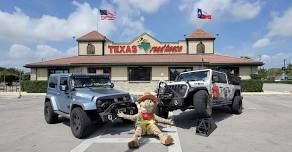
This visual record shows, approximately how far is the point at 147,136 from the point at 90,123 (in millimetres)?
1618

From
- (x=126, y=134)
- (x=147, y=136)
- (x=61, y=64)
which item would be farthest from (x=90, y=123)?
(x=61, y=64)

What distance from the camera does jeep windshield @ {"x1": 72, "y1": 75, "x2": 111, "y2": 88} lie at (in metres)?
9.01

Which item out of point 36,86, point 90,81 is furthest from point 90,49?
point 90,81

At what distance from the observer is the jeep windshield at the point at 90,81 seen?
9.01m

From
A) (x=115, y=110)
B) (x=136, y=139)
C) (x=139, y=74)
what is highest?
(x=139, y=74)

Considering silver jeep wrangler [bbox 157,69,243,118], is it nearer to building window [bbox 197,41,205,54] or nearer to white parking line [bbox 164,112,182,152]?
white parking line [bbox 164,112,182,152]

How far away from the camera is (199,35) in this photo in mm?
34219

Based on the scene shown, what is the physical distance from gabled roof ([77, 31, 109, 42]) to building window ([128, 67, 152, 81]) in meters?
7.94

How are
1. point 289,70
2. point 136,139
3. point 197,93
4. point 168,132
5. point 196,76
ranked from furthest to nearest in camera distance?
1. point 289,70
2. point 196,76
3. point 197,93
4. point 168,132
5. point 136,139

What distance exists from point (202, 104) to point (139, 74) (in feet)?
65.4

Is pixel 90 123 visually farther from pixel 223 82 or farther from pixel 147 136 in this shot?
pixel 223 82

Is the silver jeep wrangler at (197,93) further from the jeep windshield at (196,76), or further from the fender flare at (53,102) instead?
the fender flare at (53,102)

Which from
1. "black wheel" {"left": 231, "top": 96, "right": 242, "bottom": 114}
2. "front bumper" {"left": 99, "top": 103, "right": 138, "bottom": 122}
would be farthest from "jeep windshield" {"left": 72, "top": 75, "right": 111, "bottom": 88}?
"black wheel" {"left": 231, "top": 96, "right": 242, "bottom": 114}

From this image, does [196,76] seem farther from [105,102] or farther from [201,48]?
[201,48]
